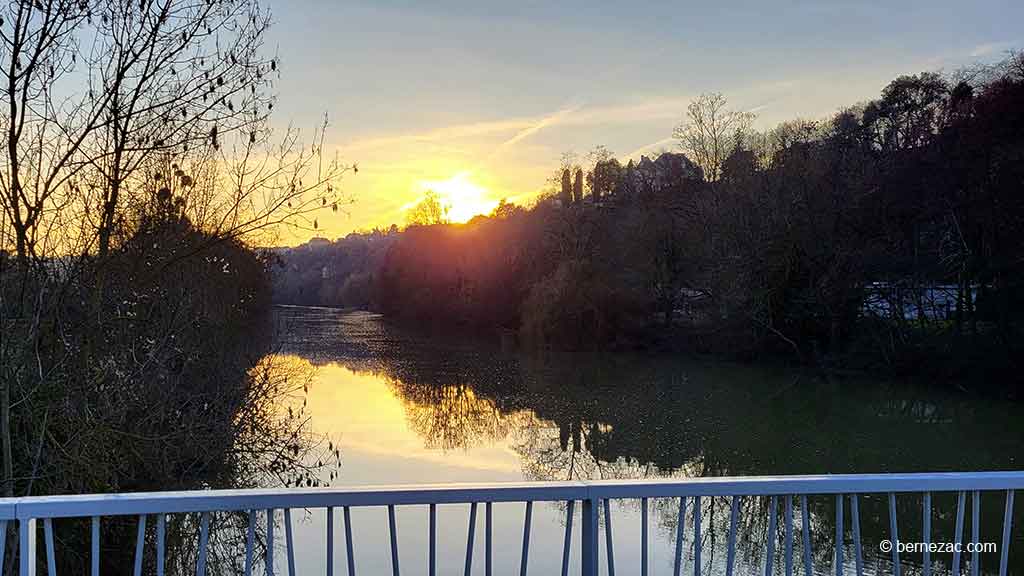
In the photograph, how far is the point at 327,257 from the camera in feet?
223

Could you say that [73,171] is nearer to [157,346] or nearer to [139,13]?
[139,13]

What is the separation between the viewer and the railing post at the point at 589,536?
233 cm

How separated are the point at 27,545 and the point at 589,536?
147 cm

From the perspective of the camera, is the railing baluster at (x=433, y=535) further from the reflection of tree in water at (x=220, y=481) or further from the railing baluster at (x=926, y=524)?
the reflection of tree in water at (x=220, y=481)

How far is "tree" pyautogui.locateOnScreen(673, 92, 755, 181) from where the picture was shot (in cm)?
3156

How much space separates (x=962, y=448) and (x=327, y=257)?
59.1 m

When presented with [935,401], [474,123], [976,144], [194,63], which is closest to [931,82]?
[976,144]

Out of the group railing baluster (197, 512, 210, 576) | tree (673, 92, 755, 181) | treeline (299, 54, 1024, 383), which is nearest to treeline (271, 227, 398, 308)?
treeline (299, 54, 1024, 383)

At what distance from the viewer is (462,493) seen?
2.18 metres

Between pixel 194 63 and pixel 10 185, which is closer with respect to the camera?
pixel 10 185

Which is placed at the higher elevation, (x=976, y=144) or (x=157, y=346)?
(x=976, y=144)

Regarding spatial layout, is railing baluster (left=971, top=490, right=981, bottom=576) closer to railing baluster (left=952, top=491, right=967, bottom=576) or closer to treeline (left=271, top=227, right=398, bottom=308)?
A: railing baluster (left=952, top=491, right=967, bottom=576)

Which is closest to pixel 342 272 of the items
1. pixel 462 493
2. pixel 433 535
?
pixel 433 535

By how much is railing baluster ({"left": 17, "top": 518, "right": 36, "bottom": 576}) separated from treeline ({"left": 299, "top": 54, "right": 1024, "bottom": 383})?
20.5 m
